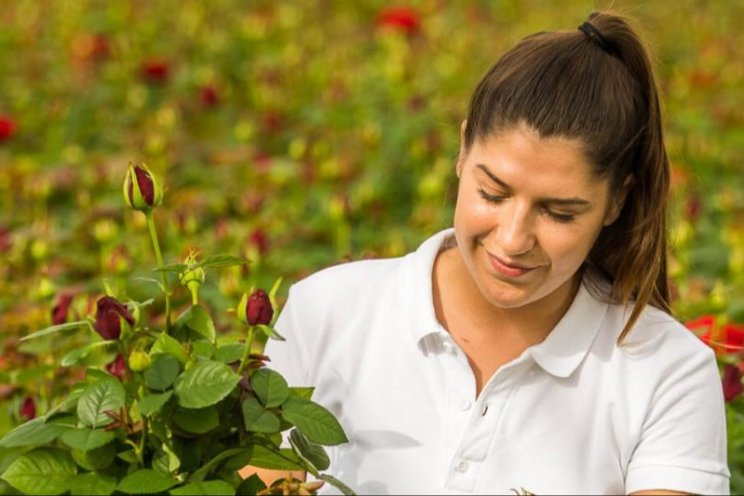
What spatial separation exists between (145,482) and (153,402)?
3.0 inches

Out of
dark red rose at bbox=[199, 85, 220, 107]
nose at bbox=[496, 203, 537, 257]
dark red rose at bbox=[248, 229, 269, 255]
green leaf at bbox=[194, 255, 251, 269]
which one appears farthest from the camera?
dark red rose at bbox=[199, 85, 220, 107]

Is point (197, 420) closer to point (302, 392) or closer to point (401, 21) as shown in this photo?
point (302, 392)

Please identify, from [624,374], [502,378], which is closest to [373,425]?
[502,378]

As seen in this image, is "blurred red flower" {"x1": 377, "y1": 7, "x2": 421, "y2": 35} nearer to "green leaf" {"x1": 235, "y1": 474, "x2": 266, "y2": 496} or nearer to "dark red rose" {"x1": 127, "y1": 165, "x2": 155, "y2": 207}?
"dark red rose" {"x1": 127, "y1": 165, "x2": 155, "y2": 207}

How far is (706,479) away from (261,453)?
60 cm

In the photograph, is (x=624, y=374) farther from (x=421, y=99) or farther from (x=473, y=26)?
(x=473, y=26)

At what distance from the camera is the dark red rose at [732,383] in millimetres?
1944

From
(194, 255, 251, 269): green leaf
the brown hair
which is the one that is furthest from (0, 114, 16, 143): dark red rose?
(194, 255, 251, 269): green leaf

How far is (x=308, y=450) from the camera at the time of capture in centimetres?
138

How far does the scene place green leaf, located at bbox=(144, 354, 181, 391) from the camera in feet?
4.18

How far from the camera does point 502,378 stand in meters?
1.74

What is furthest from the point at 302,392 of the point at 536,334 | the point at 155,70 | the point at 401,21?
the point at 401,21

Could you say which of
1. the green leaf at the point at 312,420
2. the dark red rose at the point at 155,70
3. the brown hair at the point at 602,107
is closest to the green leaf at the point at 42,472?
the green leaf at the point at 312,420

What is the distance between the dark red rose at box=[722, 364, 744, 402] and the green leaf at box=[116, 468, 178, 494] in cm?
95
